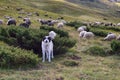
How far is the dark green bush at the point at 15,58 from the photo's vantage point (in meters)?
15.9

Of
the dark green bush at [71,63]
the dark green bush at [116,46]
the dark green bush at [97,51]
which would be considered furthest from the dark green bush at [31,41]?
the dark green bush at [116,46]

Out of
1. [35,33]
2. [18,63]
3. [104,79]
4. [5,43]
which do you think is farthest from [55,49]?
[104,79]

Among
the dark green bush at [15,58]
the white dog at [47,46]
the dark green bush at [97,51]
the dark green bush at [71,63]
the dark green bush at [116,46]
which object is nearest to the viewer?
the dark green bush at [15,58]

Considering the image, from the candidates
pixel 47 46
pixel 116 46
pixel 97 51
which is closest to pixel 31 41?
pixel 47 46

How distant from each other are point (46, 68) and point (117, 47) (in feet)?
21.2

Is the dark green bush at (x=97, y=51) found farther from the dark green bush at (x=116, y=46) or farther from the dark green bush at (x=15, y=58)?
the dark green bush at (x=15, y=58)

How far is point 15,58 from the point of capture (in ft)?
52.7

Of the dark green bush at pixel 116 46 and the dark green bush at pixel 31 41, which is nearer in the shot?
the dark green bush at pixel 31 41

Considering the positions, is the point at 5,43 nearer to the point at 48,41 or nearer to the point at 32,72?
the point at 48,41

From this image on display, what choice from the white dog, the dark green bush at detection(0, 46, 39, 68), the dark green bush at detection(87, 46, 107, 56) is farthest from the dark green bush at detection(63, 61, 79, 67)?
the dark green bush at detection(87, 46, 107, 56)

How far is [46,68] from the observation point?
54.6 feet

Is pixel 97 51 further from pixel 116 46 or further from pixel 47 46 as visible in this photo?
pixel 47 46

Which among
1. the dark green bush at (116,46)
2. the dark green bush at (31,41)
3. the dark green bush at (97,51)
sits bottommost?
the dark green bush at (97,51)

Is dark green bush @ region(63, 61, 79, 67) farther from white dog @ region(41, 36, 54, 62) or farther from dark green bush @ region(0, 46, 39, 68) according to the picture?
dark green bush @ region(0, 46, 39, 68)
